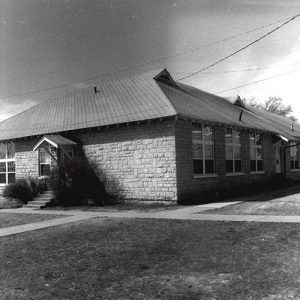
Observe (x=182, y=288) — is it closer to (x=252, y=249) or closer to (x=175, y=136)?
(x=252, y=249)

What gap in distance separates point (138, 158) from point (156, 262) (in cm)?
1086

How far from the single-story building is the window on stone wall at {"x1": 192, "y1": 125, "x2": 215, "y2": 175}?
0.15 feet

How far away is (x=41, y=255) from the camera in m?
7.97

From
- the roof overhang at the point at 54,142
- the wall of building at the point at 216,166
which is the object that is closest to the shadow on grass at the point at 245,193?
the wall of building at the point at 216,166

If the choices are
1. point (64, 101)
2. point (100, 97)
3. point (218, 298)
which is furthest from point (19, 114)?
point (218, 298)

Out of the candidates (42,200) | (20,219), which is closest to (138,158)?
(42,200)

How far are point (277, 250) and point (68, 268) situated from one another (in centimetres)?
389

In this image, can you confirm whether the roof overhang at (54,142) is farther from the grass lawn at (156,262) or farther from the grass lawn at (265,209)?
the grass lawn at (156,262)

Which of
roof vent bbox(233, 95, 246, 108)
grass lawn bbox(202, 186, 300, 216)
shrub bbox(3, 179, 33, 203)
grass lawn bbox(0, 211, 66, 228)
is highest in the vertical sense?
roof vent bbox(233, 95, 246, 108)

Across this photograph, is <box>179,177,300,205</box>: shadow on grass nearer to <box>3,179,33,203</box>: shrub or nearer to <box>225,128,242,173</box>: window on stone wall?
<box>225,128,242,173</box>: window on stone wall

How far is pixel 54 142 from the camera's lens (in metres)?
19.4

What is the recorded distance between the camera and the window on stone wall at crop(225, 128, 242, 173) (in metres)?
20.8

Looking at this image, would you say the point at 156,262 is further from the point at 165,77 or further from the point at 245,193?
the point at 165,77

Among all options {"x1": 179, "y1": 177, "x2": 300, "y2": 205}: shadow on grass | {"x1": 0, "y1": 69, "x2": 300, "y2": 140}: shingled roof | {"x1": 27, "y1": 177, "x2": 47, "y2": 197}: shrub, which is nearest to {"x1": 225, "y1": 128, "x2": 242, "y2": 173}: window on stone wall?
{"x1": 0, "y1": 69, "x2": 300, "y2": 140}: shingled roof
